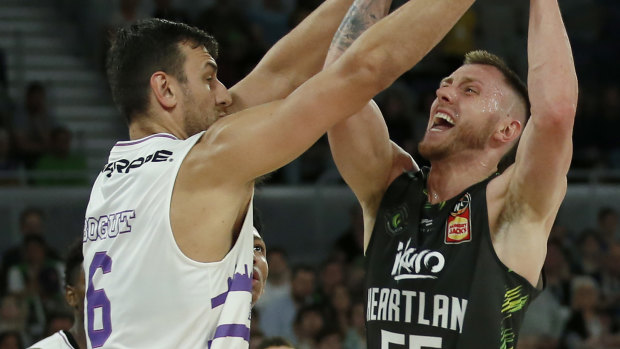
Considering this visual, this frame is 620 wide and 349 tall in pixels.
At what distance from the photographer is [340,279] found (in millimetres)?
10039

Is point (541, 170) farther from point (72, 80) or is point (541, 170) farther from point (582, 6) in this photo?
→ point (582, 6)

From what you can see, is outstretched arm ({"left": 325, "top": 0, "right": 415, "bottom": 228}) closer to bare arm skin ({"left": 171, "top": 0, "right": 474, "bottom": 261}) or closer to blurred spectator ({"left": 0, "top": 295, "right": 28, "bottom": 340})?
bare arm skin ({"left": 171, "top": 0, "right": 474, "bottom": 261})

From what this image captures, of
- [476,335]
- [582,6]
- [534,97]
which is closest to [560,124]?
[534,97]

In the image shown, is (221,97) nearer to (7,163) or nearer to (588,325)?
(588,325)

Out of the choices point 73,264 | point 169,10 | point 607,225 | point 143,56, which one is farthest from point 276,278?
point 143,56

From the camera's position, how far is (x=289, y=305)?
31.4 ft

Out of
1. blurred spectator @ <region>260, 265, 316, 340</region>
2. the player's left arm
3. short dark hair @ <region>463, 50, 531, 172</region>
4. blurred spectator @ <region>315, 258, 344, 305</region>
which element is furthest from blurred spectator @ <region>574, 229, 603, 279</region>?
the player's left arm

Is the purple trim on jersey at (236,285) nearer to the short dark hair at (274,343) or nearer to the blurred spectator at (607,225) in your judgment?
the short dark hair at (274,343)

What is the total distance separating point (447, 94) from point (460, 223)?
1.90ft

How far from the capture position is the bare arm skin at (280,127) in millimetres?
3498

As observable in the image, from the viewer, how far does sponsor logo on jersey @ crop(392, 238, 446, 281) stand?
4.03m

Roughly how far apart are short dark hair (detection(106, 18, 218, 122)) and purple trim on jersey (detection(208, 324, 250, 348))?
0.90 meters

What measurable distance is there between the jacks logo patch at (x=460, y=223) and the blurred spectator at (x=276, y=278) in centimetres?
559

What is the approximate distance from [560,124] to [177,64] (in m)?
1.46
